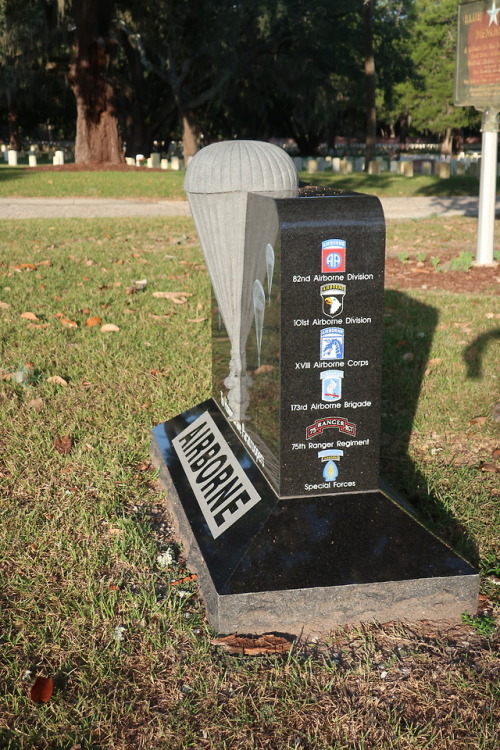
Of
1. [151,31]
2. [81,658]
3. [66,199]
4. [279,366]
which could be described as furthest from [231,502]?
[151,31]

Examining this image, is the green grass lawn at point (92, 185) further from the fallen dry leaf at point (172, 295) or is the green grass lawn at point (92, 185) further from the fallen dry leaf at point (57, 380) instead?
the fallen dry leaf at point (57, 380)

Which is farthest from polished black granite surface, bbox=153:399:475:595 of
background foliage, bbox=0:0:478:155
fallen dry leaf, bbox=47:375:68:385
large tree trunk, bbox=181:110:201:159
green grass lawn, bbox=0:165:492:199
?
large tree trunk, bbox=181:110:201:159

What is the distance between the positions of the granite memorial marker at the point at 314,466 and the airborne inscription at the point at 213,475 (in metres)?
0.01

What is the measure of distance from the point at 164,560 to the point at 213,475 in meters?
0.44

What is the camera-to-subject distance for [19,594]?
2.87 metres

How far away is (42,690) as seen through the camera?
2344 mm

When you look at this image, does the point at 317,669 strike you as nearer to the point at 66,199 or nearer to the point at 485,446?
the point at 485,446

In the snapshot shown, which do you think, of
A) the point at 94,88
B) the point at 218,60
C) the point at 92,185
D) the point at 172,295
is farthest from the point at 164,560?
the point at 218,60

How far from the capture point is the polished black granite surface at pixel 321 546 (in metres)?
2.68

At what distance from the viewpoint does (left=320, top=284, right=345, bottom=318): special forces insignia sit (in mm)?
2686

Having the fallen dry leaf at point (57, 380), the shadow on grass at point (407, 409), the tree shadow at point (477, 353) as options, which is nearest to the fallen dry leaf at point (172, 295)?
Result: the shadow on grass at point (407, 409)

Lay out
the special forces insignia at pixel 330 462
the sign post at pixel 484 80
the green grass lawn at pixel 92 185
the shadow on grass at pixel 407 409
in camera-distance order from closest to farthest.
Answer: the special forces insignia at pixel 330 462
the shadow on grass at pixel 407 409
the sign post at pixel 484 80
the green grass lawn at pixel 92 185

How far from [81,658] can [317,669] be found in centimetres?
76

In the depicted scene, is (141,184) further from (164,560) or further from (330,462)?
(330,462)
